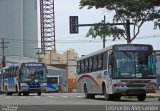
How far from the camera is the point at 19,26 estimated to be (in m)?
91.9

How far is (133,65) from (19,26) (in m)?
63.5

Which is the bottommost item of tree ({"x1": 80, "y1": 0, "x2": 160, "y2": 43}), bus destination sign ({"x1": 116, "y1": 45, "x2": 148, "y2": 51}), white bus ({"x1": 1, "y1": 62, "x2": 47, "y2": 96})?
white bus ({"x1": 1, "y1": 62, "x2": 47, "y2": 96})

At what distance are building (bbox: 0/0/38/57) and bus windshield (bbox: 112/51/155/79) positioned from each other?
60980mm

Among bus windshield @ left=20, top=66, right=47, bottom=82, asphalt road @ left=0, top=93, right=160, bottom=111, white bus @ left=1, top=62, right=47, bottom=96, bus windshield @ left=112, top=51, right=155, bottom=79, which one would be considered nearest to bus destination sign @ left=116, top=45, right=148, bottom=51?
bus windshield @ left=112, top=51, right=155, bottom=79

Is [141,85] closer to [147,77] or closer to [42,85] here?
[147,77]

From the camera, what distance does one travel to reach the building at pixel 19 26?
8988 cm

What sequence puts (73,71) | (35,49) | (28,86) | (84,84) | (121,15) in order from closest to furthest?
1. (84,84)
2. (121,15)
3. (28,86)
4. (35,49)
5. (73,71)

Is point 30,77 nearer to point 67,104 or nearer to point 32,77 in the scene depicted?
point 32,77

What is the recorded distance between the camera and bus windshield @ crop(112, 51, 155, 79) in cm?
3019

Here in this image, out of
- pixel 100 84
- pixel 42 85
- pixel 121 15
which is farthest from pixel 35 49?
pixel 100 84

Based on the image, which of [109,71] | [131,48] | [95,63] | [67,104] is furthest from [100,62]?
[67,104]

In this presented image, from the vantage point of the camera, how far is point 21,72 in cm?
4762

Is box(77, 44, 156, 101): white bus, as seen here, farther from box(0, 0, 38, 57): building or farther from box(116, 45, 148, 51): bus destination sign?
box(0, 0, 38, 57): building

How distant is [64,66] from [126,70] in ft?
291
